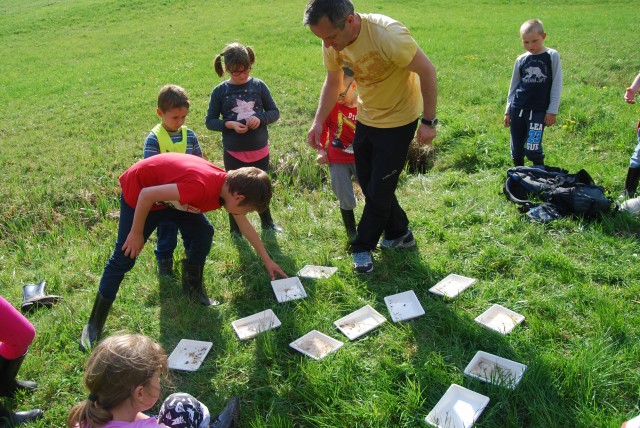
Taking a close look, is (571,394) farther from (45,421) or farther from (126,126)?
(126,126)

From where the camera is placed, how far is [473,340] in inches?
122

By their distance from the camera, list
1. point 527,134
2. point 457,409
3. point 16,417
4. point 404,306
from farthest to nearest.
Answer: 1. point 527,134
2. point 404,306
3. point 16,417
4. point 457,409

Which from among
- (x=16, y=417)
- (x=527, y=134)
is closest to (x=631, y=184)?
(x=527, y=134)

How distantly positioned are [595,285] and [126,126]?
7754 millimetres

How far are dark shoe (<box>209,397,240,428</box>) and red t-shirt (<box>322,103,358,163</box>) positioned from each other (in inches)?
88.2

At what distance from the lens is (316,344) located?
3184 millimetres

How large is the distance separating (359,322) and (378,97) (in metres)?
1.55

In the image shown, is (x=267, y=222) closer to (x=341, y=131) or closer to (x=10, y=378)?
(x=341, y=131)

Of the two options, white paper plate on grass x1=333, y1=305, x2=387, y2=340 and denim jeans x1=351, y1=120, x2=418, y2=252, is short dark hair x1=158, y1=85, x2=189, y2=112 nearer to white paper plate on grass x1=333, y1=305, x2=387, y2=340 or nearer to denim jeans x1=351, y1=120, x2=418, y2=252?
denim jeans x1=351, y1=120, x2=418, y2=252

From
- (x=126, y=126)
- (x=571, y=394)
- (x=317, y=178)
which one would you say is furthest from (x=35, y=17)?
(x=571, y=394)

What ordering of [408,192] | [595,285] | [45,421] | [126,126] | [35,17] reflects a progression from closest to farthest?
1. [45,421]
2. [595,285]
3. [408,192]
4. [126,126]
5. [35,17]

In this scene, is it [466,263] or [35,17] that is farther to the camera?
[35,17]

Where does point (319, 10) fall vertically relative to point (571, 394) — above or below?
above

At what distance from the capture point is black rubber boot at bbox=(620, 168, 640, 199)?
477cm
